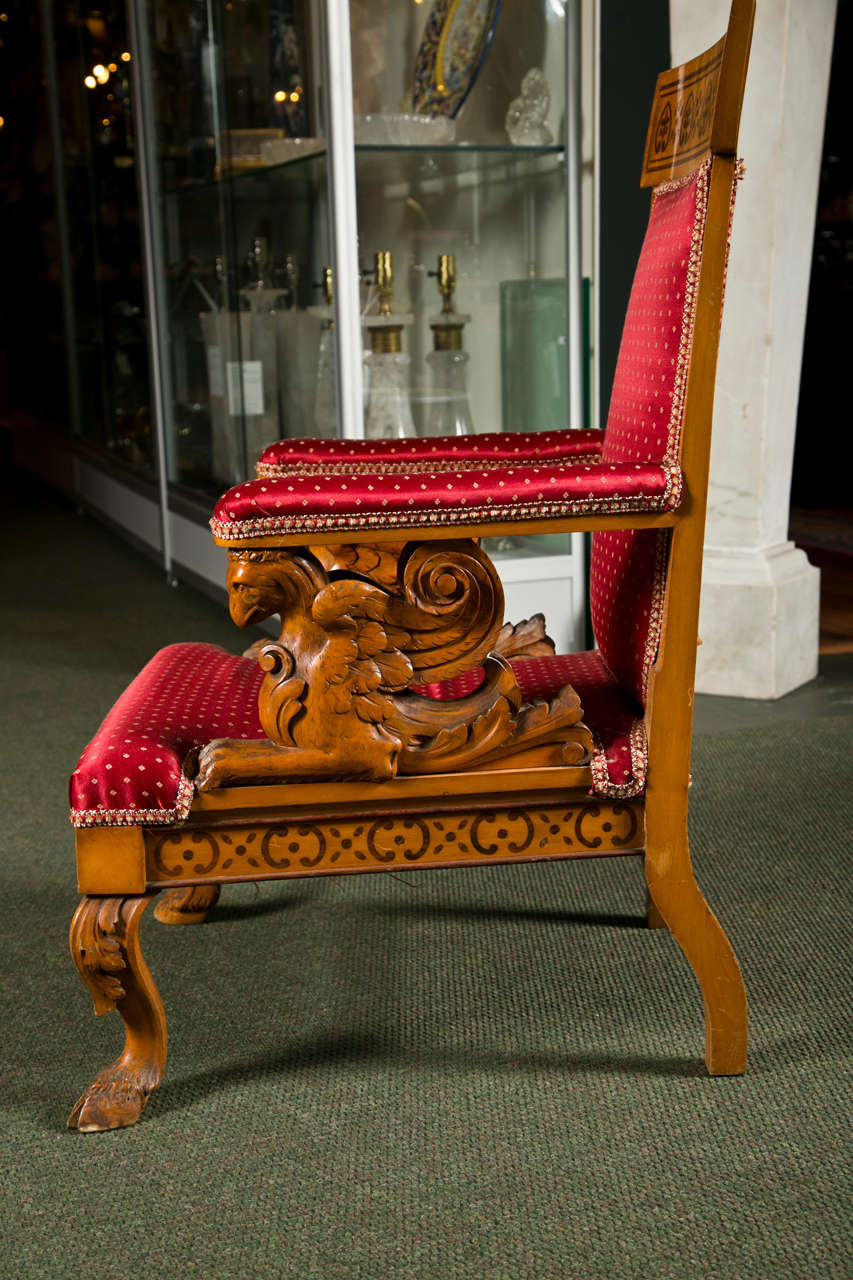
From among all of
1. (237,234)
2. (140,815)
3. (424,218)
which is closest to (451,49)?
(424,218)

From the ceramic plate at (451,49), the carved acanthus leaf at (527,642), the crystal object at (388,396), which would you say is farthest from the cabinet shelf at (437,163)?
the carved acanthus leaf at (527,642)

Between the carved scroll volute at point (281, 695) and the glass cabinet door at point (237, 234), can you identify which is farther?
the glass cabinet door at point (237, 234)

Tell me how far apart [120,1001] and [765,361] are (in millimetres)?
2031

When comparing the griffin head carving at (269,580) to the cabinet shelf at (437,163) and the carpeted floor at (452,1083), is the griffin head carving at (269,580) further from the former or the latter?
the cabinet shelf at (437,163)

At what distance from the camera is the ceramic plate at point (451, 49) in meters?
3.14

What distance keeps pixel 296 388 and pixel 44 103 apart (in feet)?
13.5

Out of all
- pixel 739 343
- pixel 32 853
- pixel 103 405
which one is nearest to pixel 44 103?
pixel 103 405

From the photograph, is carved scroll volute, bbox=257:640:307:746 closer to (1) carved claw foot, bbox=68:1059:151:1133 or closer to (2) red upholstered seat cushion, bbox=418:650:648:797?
(2) red upholstered seat cushion, bbox=418:650:648:797

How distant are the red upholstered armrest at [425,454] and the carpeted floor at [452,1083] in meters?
0.66

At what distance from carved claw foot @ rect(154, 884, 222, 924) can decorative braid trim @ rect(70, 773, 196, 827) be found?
0.59m

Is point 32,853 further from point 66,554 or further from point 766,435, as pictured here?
point 66,554

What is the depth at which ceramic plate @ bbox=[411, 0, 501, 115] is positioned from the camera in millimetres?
3139

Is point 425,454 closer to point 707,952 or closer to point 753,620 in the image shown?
point 707,952

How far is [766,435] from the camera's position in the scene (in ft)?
9.53
